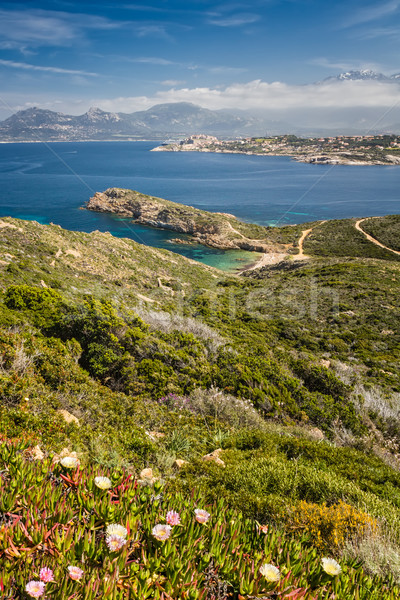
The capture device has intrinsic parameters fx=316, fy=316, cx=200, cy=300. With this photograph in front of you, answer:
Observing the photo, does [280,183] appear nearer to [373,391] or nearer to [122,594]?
[373,391]

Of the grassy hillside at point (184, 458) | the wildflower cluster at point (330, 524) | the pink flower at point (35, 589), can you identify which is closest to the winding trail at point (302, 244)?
the grassy hillside at point (184, 458)

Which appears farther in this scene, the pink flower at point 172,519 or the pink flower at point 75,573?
the pink flower at point 172,519

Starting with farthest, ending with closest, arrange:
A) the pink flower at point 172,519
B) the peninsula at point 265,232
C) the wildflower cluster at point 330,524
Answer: the peninsula at point 265,232, the wildflower cluster at point 330,524, the pink flower at point 172,519

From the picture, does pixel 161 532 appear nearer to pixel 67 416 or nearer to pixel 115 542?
pixel 115 542

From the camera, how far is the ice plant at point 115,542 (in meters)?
1.64

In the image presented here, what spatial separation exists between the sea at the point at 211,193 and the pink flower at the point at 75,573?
159 feet

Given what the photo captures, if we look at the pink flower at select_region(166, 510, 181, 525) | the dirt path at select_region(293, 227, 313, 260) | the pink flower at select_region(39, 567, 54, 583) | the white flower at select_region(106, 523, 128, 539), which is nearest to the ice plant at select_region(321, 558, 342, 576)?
the pink flower at select_region(166, 510, 181, 525)

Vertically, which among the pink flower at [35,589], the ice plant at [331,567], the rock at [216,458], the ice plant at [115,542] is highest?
the pink flower at [35,589]

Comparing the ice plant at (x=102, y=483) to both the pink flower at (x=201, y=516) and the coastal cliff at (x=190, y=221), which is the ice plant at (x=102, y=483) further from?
the coastal cliff at (x=190, y=221)

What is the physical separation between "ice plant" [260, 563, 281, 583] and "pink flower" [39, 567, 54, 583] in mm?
1085

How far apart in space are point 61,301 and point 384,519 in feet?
29.0

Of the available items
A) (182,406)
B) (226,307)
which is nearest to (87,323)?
(182,406)

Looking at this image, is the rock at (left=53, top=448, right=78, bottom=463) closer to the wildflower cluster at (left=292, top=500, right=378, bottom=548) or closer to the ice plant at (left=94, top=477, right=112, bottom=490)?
the ice plant at (left=94, top=477, right=112, bottom=490)

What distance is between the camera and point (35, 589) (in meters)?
1.40
